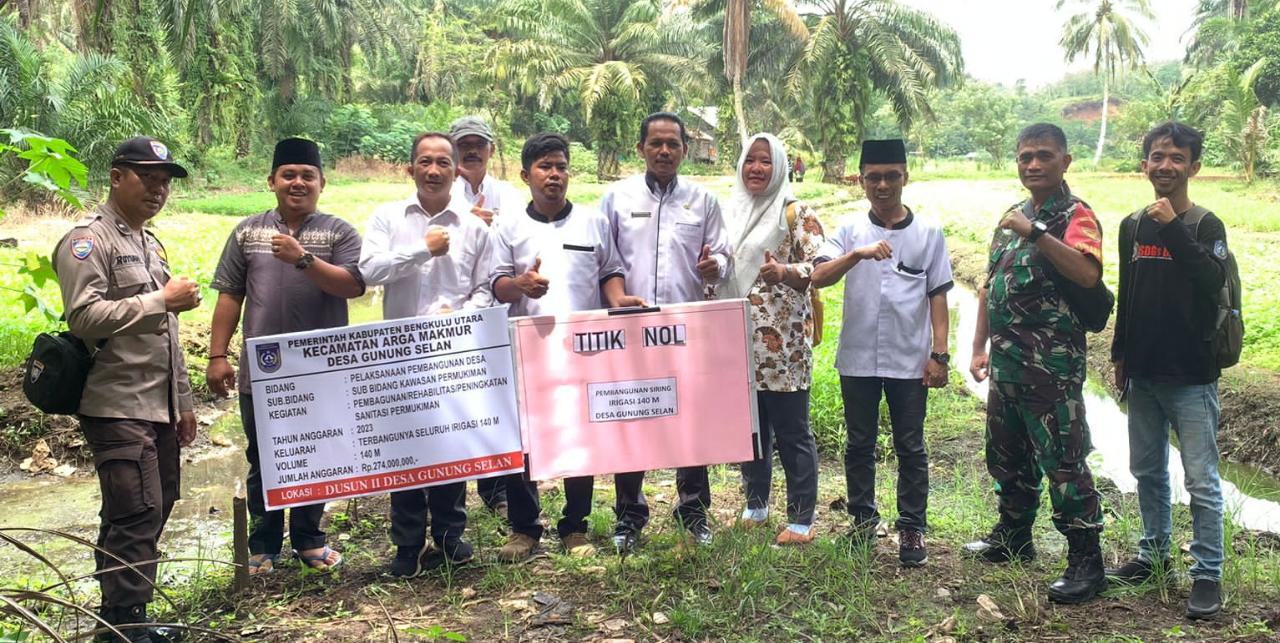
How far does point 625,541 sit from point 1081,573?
196 cm

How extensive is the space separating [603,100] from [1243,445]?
86.6ft

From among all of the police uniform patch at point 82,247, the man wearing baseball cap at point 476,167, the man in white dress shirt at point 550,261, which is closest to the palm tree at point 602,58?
the man wearing baseball cap at point 476,167

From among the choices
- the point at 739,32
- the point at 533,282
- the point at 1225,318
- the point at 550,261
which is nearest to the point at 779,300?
the point at 550,261

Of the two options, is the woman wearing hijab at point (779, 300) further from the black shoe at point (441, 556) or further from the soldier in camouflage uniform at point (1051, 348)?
the black shoe at point (441, 556)

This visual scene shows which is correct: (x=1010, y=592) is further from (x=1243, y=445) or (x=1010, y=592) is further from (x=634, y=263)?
(x=1243, y=445)

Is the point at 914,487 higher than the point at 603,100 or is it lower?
lower

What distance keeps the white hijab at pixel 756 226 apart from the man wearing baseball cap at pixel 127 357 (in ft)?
7.77

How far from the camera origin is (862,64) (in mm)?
31281

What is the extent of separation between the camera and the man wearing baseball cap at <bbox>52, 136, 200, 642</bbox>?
3.63 meters

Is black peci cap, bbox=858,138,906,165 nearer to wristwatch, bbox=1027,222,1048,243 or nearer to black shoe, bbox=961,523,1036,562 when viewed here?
wristwatch, bbox=1027,222,1048,243

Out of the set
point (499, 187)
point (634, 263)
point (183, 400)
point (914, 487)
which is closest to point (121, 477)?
point (183, 400)

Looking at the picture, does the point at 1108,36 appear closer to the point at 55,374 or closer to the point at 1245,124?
the point at 1245,124

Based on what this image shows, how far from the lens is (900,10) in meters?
31.3

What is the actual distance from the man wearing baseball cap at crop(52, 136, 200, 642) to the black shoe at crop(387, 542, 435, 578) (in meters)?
0.92
